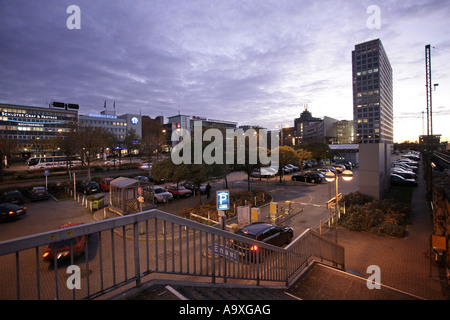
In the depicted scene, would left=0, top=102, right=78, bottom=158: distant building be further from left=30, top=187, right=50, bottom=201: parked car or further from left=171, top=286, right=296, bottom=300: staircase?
left=171, top=286, right=296, bottom=300: staircase

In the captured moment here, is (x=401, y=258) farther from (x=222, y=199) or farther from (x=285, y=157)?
(x=285, y=157)

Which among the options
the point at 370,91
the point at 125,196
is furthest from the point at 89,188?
the point at 370,91

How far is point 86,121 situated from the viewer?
3565 inches

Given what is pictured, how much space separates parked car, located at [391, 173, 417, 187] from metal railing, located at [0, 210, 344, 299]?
24843 millimetres

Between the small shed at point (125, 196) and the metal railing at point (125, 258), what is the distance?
4.34 metres

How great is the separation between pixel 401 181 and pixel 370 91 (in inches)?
4114

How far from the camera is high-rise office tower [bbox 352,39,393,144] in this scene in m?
108

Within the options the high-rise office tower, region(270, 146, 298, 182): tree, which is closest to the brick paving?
region(270, 146, 298, 182): tree

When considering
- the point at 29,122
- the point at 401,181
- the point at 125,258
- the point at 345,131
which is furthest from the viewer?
the point at 345,131

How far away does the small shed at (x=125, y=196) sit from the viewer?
53.4 ft

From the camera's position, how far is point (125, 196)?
16.4 m

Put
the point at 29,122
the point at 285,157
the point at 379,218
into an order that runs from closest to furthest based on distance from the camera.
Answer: the point at 379,218 → the point at 285,157 → the point at 29,122

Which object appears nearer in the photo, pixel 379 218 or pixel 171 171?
pixel 379 218
